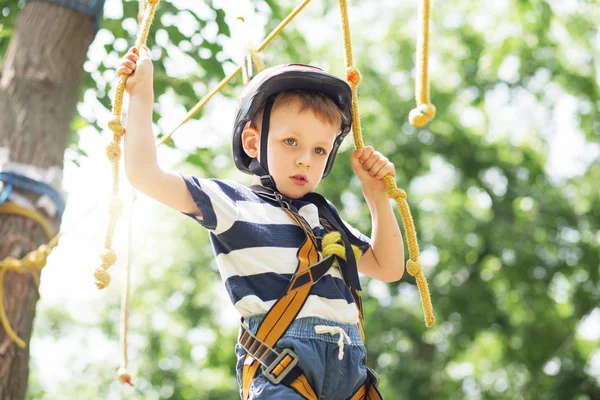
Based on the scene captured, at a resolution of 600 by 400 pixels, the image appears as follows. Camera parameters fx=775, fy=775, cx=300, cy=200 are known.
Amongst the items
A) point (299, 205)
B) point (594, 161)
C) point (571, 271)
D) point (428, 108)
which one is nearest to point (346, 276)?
point (299, 205)

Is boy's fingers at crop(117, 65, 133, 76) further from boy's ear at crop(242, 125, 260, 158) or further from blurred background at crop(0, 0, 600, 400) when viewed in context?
blurred background at crop(0, 0, 600, 400)

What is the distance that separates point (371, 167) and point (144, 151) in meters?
0.74

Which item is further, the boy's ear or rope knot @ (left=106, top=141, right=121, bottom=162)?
the boy's ear

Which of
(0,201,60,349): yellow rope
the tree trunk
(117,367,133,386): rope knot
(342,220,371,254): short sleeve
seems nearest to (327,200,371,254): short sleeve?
(342,220,371,254): short sleeve

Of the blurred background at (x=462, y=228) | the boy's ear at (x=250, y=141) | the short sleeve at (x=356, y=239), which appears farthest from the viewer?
the blurred background at (x=462, y=228)

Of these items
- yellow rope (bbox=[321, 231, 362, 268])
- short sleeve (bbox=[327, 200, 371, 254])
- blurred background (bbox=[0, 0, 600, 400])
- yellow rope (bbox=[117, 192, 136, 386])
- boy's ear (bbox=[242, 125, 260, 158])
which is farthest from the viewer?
blurred background (bbox=[0, 0, 600, 400])

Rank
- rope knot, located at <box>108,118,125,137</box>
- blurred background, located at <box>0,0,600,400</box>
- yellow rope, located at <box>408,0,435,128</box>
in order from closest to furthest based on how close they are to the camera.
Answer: yellow rope, located at <box>408,0,435,128</box>, rope knot, located at <box>108,118,125,137</box>, blurred background, located at <box>0,0,600,400</box>

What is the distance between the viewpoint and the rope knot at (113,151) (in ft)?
6.32

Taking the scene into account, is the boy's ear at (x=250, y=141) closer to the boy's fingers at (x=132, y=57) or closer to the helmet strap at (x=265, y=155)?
the helmet strap at (x=265, y=155)

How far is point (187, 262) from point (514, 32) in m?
6.63

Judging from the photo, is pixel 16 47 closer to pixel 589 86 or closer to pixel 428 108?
pixel 428 108

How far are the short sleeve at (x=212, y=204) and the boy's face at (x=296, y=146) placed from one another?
0.57 ft

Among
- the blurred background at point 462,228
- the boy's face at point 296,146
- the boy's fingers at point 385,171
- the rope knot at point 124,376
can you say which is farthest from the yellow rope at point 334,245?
the blurred background at point 462,228

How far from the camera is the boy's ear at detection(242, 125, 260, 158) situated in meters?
2.16
